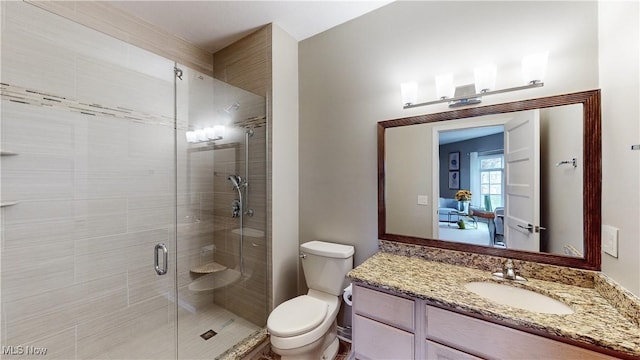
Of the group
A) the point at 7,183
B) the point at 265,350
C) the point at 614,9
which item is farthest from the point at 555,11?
the point at 7,183

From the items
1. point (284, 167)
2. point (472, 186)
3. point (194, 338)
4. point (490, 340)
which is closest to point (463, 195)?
point (472, 186)

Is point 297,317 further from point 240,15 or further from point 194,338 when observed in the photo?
point 240,15

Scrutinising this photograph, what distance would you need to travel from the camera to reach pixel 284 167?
83.5 inches

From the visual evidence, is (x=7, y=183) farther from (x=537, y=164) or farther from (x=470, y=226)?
(x=537, y=164)

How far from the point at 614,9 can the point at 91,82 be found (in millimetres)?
2924

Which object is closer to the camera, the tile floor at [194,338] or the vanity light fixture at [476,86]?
the vanity light fixture at [476,86]

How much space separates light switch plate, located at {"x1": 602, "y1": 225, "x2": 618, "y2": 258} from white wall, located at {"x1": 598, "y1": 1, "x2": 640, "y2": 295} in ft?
0.08

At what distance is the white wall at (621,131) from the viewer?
94 centimetres

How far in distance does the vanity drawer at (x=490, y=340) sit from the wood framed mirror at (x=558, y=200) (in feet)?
1.85

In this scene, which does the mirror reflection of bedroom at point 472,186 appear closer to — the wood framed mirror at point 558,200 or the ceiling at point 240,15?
the wood framed mirror at point 558,200

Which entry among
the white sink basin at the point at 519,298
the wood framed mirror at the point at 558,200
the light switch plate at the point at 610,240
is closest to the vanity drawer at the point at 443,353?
the white sink basin at the point at 519,298

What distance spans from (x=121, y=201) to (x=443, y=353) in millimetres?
Answer: 2259

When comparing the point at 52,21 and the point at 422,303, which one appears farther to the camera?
the point at 52,21

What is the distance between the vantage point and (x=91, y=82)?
1694 mm
